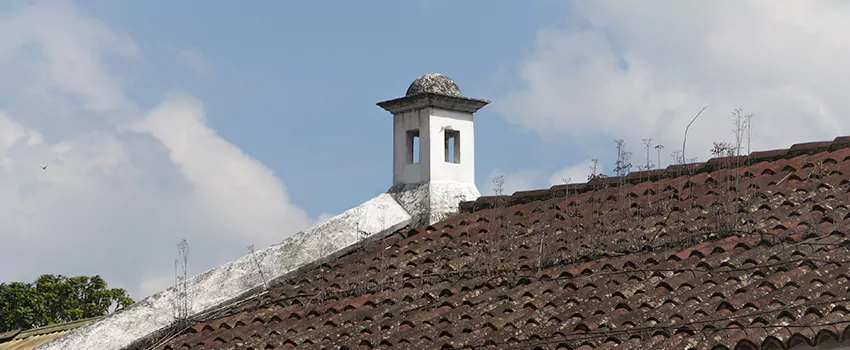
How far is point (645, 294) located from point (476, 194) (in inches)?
171

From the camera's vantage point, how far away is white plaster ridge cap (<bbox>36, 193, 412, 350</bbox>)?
10.2m

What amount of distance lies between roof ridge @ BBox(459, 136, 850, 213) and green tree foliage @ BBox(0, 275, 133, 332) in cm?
1545

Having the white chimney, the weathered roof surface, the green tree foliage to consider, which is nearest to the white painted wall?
the white chimney

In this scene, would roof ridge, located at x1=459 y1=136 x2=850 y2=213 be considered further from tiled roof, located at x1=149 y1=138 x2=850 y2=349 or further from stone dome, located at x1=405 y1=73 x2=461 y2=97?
stone dome, located at x1=405 y1=73 x2=461 y2=97

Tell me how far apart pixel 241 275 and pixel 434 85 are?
290 centimetres

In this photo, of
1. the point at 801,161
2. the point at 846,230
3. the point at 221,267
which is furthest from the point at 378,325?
the point at 801,161

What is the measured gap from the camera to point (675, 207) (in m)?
9.55

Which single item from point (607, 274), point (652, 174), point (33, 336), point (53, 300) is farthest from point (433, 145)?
point (53, 300)

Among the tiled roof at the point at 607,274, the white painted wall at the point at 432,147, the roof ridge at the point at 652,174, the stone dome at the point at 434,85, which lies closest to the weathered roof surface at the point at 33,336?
the tiled roof at the point at 607,274

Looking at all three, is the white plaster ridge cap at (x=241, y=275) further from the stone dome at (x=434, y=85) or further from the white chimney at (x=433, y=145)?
the stone dome at (x=434, y=85)

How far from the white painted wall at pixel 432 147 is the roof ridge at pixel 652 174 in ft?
1.53

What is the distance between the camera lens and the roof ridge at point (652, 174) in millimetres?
10102

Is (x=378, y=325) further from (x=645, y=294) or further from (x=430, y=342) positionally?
(x=645, y=294)

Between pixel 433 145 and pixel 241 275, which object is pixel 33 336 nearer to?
pixel 241 275
